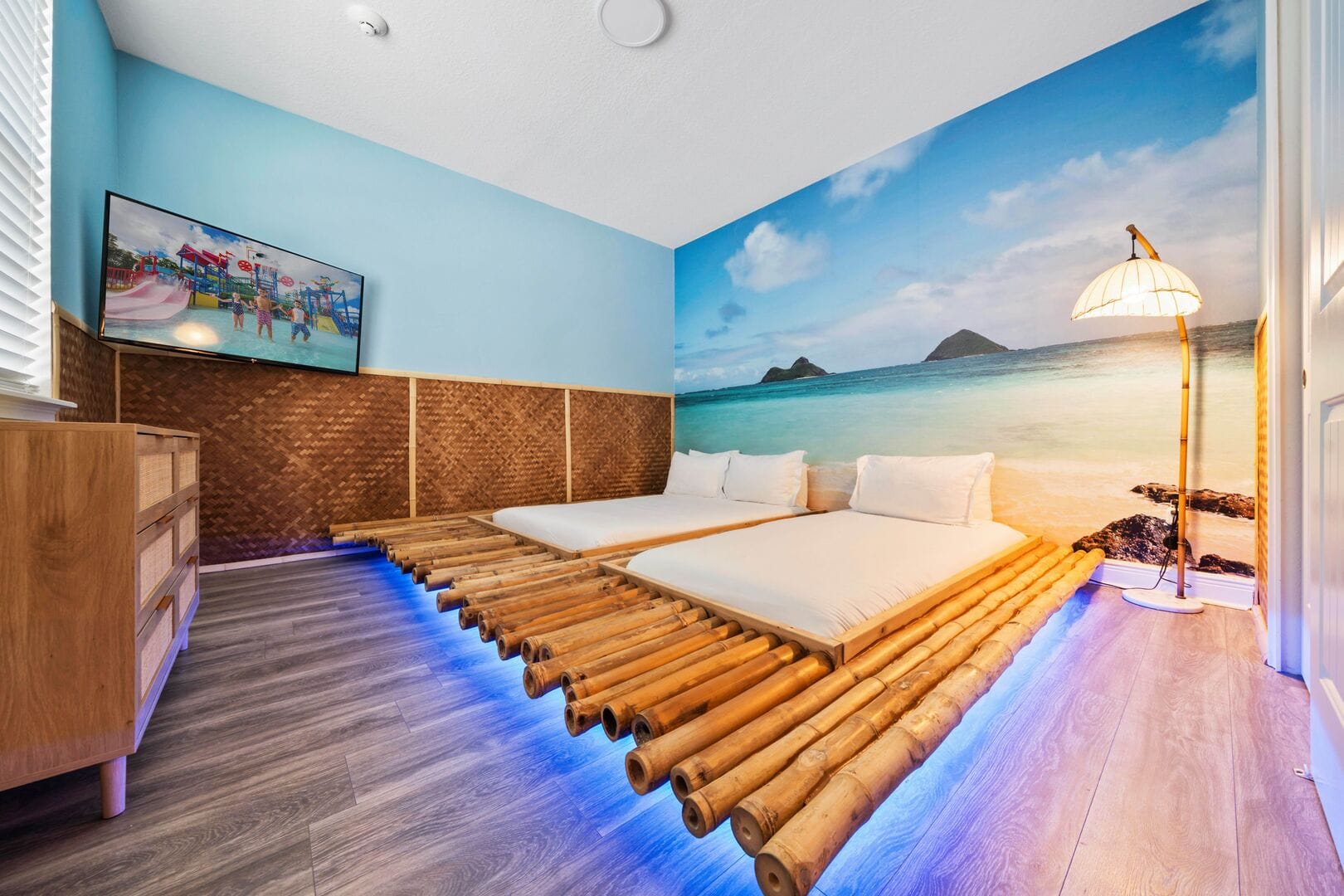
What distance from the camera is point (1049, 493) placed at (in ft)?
8.71

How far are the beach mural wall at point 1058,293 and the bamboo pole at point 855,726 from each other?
5.08ft

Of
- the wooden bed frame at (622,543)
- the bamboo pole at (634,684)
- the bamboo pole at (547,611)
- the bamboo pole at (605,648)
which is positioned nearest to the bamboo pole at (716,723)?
the bamboo pole at (634,684)

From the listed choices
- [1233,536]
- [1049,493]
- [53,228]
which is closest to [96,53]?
[53,228]

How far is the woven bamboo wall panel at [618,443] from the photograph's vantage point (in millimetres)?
4273

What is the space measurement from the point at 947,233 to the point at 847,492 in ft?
6.09

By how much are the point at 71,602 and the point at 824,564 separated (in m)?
1.93

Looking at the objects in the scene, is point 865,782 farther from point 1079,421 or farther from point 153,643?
point 1079,421

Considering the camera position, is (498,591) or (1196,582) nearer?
(498,591)

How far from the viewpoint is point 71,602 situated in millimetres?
919

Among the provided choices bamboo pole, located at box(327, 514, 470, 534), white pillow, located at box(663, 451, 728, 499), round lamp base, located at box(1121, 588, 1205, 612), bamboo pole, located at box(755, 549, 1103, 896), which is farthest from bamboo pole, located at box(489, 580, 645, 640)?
round lamp base, located at box(1121, 588, 1205, 612)

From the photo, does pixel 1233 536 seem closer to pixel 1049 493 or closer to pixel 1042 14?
pixel 1049 493

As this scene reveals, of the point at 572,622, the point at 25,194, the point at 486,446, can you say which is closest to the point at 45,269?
the point at 25,194

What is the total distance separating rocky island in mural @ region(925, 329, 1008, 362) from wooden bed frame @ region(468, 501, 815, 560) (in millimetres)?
1417

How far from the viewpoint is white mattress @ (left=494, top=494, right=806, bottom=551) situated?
8.13 ft
